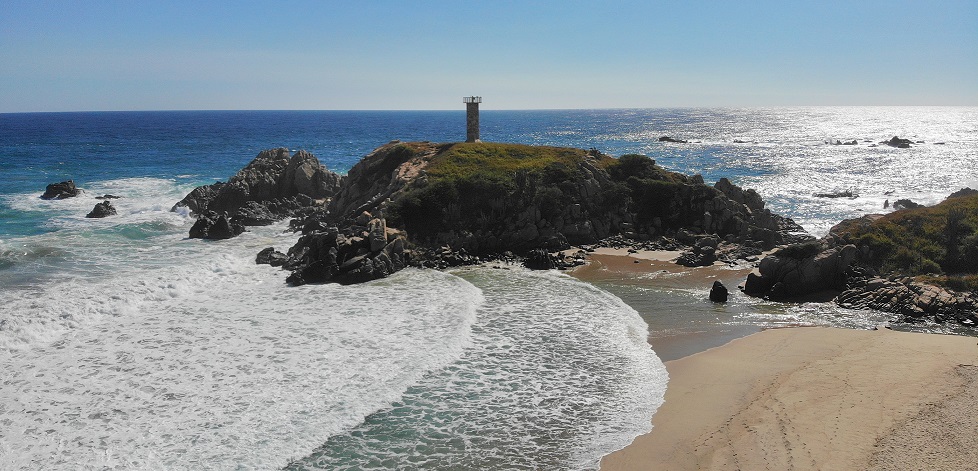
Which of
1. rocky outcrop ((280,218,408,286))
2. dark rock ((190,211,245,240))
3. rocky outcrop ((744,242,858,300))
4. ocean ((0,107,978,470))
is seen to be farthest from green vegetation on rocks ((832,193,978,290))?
dark rock ((190,211,245,240))

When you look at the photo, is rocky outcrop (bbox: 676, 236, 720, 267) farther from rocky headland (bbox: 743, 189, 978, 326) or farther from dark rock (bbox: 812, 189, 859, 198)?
dark rock (bbox: 812, 189, 859, 198)

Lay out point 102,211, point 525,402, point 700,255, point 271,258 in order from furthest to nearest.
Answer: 1. point 102,211
2. point 700,255
3. point 271,258
4. point 525,402

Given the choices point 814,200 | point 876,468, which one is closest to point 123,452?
point 876,468

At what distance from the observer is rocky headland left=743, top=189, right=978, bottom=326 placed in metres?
31.7

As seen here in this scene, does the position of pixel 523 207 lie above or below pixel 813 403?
above

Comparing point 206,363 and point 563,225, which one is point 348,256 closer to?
point 206,363

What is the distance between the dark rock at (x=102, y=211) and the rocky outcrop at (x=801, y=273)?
52.3 meters

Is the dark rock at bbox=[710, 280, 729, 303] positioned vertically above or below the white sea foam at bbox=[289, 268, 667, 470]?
above

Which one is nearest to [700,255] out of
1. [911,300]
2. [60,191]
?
[911,300]

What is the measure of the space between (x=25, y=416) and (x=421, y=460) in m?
13.0

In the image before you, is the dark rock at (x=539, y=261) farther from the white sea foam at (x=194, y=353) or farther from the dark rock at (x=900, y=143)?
the dark rock at (x=900, y=143)

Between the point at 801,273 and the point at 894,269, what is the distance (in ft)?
21.2

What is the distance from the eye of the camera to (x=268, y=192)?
203 feet

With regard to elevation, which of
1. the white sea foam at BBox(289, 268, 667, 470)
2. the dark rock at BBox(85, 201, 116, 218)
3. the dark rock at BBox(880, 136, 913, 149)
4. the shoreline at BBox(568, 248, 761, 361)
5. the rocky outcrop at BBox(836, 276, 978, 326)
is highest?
the dark rock at BBox(880, 136, 913, 149)
